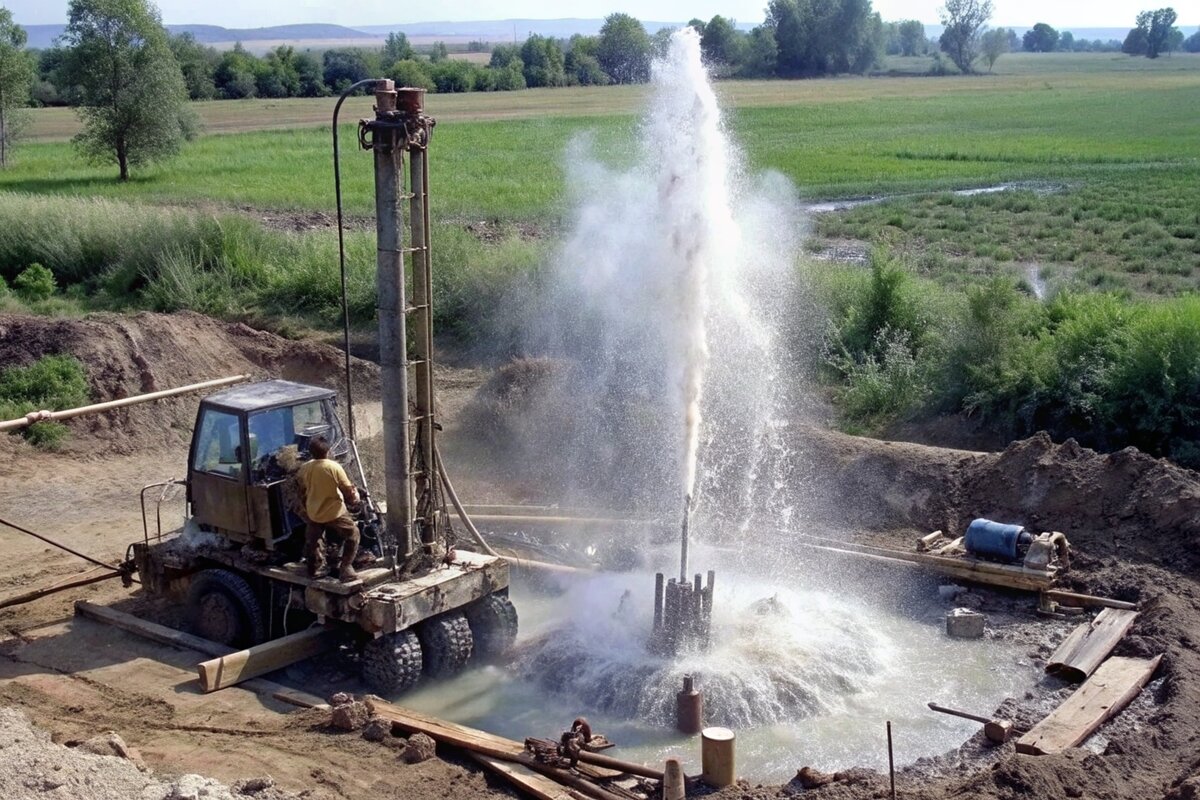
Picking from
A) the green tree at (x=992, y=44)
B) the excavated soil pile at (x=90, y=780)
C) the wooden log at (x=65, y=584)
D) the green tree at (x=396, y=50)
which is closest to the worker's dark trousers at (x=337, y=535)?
the excavated soil pile at (x=90, y=780)

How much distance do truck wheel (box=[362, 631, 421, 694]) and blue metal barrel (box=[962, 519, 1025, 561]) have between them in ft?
20.5

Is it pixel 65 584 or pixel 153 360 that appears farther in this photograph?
pixel 153 360

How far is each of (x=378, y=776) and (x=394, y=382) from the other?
3395 mm

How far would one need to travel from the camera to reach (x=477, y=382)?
67.9 feet

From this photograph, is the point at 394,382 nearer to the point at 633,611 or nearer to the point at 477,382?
the point at 633,611

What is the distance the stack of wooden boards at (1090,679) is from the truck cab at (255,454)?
655 centimetres

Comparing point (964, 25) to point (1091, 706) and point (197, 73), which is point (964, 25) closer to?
point (197, 73)

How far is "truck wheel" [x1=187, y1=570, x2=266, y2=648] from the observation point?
11.6m

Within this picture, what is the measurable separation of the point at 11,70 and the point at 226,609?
126 feet

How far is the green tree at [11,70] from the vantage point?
1708 inches

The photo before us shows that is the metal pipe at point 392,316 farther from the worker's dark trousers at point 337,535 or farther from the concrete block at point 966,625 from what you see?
the concrete block at point 966,625

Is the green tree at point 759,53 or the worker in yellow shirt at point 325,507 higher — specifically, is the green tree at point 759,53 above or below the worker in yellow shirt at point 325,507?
above

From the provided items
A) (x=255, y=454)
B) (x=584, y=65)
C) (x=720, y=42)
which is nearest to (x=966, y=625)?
(x=255, y=454)

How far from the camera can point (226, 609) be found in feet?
38.2
